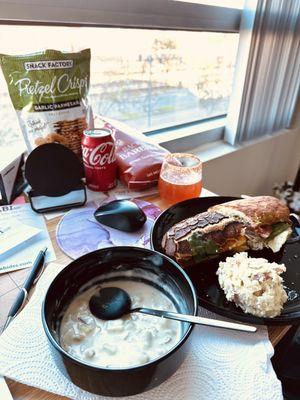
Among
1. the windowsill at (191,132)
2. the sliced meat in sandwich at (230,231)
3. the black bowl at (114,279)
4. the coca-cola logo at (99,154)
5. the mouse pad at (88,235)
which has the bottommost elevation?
the windowsill at (191,132)

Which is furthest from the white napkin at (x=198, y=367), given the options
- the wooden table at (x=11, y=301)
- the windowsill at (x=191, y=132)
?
the windowsill at (x=191, y=132)

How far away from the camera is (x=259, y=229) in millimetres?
599

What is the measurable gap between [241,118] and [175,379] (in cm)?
123

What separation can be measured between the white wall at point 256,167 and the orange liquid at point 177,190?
630 mm

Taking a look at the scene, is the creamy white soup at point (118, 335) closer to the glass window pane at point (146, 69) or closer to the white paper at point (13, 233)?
the white paper at point (13, 233)

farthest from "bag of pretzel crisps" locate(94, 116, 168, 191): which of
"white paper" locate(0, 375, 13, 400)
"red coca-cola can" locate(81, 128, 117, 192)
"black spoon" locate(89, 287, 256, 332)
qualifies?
"white paper" locate(0, 375, 13, 400)

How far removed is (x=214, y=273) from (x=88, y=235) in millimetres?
248

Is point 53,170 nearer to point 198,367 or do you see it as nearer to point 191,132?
point 198,367

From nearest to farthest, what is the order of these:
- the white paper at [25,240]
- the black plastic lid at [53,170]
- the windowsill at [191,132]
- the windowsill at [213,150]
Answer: the white paper at [25,240] → the black plastic lid at [53,170] → the windowsill at [191,132] → the windowsill at [213,150]

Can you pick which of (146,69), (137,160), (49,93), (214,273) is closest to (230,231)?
(214,273)

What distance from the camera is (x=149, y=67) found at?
1162 millimetres

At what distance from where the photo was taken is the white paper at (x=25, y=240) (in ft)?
1.76

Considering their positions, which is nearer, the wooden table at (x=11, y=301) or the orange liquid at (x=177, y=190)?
the wooden table at (x=11, y=301)

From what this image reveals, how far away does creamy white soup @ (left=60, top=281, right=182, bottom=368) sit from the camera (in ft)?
1.17
